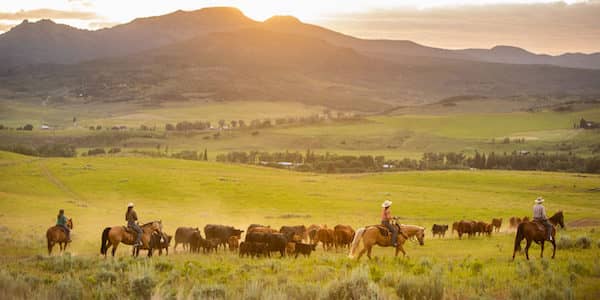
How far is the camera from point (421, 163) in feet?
416

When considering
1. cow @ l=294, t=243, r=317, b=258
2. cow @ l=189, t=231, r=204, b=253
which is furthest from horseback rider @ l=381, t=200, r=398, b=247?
cow @ l=189, t=231, r=204, b=253

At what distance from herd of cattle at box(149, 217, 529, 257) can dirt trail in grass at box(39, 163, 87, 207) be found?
24.9m

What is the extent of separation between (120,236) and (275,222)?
25641mm

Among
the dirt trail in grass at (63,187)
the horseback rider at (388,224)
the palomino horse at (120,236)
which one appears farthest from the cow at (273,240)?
the dirt trail in grass at (63,187)

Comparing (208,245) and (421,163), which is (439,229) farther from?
(421,163)

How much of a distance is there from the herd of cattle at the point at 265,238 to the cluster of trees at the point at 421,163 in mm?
76824

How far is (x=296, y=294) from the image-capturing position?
14531 millimetres

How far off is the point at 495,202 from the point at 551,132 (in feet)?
426

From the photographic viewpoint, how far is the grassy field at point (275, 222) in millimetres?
15398

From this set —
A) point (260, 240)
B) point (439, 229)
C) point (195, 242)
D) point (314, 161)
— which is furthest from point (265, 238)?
point (314, 161)

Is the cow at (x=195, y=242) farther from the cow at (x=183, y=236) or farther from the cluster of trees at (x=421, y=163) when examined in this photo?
the cluster of trees at (x=421, y=163)

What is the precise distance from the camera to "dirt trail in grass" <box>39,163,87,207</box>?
192 feet

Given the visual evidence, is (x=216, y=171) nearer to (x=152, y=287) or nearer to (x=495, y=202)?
(x=495, y=202)

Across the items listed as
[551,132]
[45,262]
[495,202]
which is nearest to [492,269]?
[45,262]
